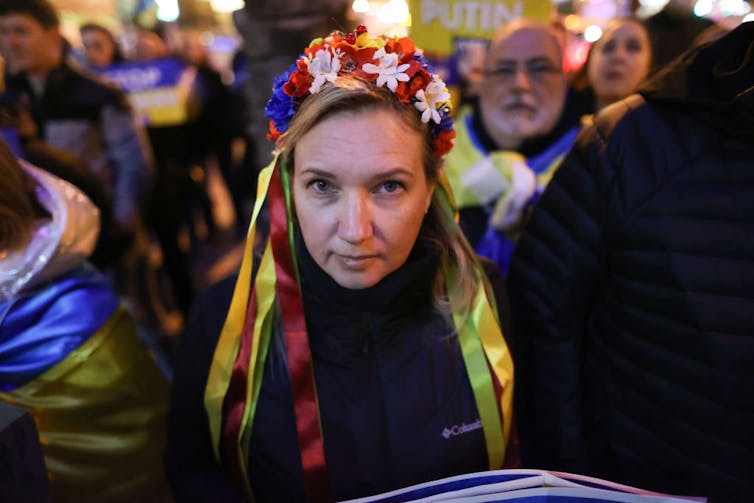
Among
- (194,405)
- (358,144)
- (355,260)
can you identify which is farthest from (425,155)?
(194,405)

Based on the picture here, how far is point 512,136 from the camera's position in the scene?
95.6 inches

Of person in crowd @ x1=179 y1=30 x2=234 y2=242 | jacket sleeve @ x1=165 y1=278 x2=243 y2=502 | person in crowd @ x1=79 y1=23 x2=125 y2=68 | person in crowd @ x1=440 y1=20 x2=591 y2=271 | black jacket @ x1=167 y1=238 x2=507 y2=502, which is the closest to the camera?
black jacket @ x1=167 y1=238 x2=507 y2=502

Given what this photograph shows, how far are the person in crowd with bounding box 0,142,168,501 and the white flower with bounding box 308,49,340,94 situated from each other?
0.83 metres

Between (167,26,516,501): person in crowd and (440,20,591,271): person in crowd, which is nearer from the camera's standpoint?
(167,26,516,501): person in crowd

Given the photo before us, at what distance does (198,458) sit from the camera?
134 cm

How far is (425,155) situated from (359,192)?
207mm

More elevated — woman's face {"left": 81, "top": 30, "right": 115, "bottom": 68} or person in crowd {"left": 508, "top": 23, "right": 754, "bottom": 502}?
woman's face {"left": 81, "top": 30, "right": 115, "bottom": 68}

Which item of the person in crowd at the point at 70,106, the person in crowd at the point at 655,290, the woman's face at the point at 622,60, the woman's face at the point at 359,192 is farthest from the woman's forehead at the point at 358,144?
the person in crowd at the point at 70,106

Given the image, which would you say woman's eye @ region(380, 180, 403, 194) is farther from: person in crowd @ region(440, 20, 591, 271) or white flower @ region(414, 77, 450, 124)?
person in crowd @ region(440, 20, 591, 271)

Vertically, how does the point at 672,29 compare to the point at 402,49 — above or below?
above

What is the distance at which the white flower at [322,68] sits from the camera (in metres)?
1.15

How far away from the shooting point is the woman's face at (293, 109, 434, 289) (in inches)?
44.0

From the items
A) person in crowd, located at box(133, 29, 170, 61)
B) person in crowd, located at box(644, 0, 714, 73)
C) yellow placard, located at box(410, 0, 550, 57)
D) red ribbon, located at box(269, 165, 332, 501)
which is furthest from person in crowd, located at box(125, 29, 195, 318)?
person in crowd, located at box(644, 0, 714, 73)

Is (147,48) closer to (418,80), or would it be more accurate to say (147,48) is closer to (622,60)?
(622,60)
